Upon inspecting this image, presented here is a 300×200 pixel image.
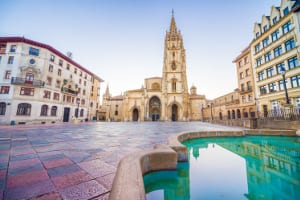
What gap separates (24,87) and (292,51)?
33.9 meters

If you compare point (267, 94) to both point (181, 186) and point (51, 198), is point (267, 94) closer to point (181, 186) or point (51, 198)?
point (181, 186)

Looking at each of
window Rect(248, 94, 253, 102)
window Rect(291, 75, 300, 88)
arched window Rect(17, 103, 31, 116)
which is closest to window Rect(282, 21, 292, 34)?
window Rect(291, 75, 300, 88)

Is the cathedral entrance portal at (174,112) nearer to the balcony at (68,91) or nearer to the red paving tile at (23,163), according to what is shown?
the balcony at (68,91)

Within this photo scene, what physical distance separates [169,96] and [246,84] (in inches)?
604

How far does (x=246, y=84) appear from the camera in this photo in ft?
71.5

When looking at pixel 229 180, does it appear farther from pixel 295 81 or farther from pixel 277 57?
pixel 277 57

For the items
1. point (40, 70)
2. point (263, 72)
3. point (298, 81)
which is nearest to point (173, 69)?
point (263, 72)

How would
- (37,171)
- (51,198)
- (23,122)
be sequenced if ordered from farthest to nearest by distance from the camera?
(23,122)
(37,171)
(51,198)

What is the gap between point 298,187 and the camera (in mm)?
2285

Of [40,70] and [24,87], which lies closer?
[24,87]

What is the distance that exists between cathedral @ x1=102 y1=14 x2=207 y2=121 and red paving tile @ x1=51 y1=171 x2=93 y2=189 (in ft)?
92.9

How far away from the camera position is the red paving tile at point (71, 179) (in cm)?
158

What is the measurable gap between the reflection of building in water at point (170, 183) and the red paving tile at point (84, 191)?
3.32 feet

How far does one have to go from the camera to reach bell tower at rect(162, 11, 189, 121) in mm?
30381
